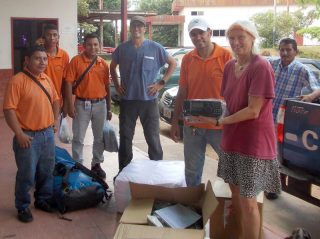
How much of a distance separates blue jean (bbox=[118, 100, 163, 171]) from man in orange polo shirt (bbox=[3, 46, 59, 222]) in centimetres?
85

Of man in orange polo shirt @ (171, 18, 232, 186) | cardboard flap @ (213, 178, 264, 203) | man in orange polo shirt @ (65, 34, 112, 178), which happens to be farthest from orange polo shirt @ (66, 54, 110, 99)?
cardboard flap @ (213, 178, 264, 203)

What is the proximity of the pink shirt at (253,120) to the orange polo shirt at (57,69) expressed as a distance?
103 inches

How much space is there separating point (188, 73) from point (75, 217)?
1805 millimetres

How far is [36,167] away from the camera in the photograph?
164 inches

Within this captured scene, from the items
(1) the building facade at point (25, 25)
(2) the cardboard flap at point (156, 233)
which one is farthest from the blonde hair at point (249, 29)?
(1) the building facade at point (25, 25)

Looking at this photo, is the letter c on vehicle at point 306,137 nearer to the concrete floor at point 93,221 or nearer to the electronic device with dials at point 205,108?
the concrete floor at point 93,221

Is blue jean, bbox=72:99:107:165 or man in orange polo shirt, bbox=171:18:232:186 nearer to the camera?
man in orange polo shirt, bbox=171:18:232:186

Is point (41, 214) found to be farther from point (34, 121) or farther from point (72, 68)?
point (72, 68)

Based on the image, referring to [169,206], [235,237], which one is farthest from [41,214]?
[235,237]

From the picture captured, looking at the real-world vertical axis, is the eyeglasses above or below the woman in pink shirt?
above

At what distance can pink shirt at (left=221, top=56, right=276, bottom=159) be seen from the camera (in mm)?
2770

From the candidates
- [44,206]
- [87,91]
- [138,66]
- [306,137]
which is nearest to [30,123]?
[44,206]

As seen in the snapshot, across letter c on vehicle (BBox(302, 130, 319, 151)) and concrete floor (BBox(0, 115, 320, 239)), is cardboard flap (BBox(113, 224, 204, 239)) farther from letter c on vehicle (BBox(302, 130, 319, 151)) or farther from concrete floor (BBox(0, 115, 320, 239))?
letter c on vehicle (BBox(302, 130, 319, 151))

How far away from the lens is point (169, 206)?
11.1 feet
